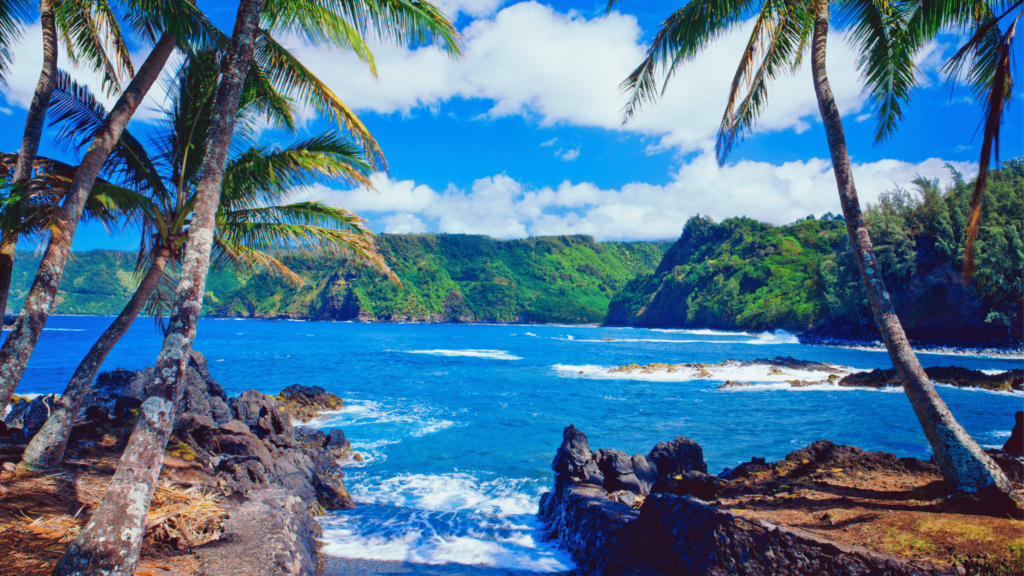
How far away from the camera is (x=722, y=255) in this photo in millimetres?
87625

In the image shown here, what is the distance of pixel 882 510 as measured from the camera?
4.16 metres

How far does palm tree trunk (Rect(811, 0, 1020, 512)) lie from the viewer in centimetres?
399

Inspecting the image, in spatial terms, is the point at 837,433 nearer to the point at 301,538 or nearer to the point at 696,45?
the point at 696,45

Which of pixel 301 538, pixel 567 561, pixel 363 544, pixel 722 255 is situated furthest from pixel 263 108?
pixel 722 255

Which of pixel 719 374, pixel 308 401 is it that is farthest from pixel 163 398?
pixel 719 374

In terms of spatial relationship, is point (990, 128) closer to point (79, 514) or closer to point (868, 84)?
point (868, 84)

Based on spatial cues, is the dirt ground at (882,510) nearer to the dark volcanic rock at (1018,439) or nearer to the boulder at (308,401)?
the dark volcanic rock at (1018,439)

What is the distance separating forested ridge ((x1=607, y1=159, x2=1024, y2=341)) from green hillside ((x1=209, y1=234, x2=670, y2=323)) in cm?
4432

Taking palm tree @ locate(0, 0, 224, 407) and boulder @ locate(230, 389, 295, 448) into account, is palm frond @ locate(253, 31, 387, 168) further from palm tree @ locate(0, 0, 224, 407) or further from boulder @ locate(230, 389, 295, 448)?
boulder @ locate(230, 389, 295, 448)

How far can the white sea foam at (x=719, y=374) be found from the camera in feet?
76.5

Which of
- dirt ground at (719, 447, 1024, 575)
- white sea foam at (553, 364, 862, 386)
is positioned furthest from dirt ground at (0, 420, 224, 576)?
white sea foam at (553, 364, 862, 386)

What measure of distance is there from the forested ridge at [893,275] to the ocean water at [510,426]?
7.24 meters

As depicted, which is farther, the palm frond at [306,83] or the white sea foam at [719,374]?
the white sea foam at [719,374]

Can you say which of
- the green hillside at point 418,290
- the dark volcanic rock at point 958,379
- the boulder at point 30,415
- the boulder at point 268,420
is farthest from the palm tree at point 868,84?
the green hillside at point 418,290
